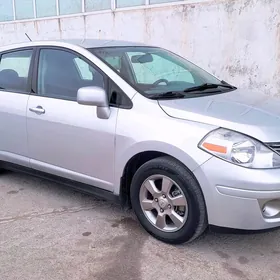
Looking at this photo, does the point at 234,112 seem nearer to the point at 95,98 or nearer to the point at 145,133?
→ the point at 145,133

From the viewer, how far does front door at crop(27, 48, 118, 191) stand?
323cm

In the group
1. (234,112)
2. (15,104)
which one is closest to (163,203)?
(234,112)

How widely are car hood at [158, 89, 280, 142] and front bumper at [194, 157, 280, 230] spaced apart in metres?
0.27

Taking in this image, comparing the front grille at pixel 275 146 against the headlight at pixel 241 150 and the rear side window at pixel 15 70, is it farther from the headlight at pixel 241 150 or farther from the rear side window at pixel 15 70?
the rear side window at pixel 15 70

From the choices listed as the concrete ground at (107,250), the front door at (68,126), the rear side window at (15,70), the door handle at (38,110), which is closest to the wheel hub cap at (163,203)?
the concrete ground at (107,250)

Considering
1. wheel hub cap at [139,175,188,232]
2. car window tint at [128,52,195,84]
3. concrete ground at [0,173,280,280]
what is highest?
car window tint at [128,52,195,84]

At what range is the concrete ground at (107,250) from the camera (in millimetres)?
2654

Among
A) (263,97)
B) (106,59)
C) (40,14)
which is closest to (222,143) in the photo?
(263,97)

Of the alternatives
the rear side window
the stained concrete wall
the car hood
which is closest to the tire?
the car hood

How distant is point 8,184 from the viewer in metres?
4.37

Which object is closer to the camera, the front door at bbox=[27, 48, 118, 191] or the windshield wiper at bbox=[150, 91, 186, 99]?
the windshield wiper at bbox=[150, 91, 186, 99]

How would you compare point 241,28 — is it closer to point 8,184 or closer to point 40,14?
point 8,184

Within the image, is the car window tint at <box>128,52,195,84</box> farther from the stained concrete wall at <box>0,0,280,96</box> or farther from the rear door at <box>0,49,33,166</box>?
the stained concrete wall at <box>0,0,280,96</box>

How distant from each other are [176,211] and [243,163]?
666mm
